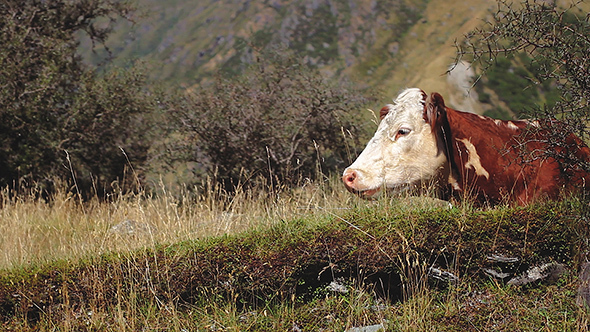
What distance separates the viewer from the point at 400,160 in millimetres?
6168

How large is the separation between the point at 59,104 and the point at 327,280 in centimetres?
1067

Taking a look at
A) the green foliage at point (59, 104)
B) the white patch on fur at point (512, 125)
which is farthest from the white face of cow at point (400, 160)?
the green foliage at point (59, 104)

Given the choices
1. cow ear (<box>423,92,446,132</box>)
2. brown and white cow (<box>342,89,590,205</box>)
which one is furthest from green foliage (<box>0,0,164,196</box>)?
cow ear (<box>423,92,446,132</box>)

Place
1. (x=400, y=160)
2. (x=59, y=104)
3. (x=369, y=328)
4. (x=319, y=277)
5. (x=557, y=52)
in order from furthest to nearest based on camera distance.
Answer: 1. (x=59, y=104)
2. (x=400, y=160)
3. (x=319, y=277)
4. (x=557, y=52)
5. (x=369, y=328)

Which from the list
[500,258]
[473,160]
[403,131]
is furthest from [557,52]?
[500,258]

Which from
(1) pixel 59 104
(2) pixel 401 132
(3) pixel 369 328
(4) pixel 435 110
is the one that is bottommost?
(3) pixel 369 328

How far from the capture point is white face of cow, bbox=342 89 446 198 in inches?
241

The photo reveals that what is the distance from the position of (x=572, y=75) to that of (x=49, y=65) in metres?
11.8

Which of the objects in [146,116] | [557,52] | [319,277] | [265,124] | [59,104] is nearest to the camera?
[557,52]

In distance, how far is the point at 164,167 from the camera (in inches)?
563

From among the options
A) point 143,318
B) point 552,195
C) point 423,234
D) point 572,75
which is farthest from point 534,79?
point 143,318

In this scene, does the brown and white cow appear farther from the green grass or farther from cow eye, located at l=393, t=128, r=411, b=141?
the green grass

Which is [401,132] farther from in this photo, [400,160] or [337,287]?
[337,287]

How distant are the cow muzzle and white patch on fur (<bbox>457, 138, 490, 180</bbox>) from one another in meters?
1.03
